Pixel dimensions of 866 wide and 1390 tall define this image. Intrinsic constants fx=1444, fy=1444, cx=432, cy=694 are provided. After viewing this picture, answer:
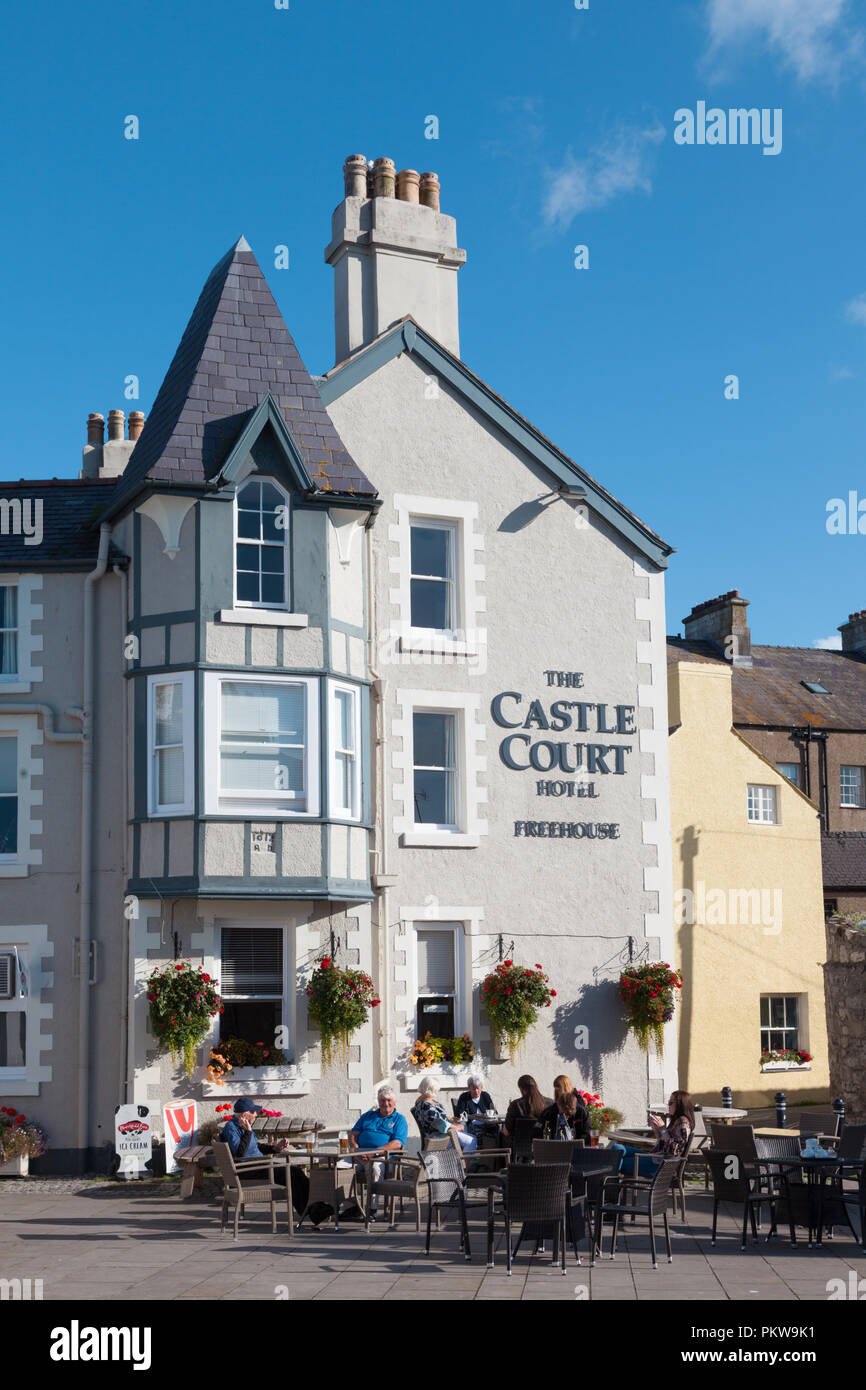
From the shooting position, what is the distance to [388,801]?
65.8 ft

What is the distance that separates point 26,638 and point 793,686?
2477 centimetres

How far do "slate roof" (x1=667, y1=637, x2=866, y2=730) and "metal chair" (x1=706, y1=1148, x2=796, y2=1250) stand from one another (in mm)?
20607

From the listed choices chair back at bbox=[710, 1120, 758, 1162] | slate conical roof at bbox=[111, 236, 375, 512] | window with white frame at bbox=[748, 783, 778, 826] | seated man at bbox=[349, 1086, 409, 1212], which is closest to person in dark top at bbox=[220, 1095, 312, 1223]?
seated man at bbox=[349, 1086, 409, 1212]

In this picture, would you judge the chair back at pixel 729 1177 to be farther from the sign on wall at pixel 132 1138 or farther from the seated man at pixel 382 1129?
the sign on wall at pixel 132 1138

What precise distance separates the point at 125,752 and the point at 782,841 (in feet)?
49.1

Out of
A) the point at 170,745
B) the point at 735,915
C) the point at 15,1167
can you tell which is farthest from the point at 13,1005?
the point at 735,915

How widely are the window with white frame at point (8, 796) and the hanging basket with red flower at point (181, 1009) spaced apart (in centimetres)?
305

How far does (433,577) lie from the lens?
69.1 ft

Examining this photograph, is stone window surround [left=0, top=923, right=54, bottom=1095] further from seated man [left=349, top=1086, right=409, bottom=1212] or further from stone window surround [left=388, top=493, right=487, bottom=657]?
stone window surround [left=388, top=493, right=487, bottom=657]

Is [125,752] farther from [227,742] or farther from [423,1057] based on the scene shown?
[423,1057]

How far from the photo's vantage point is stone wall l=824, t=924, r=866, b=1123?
885 inches

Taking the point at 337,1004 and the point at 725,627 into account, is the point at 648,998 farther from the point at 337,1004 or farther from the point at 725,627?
the point at 725,627

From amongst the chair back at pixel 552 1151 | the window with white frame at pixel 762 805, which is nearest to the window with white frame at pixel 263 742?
the chair back at pixel 552 1151

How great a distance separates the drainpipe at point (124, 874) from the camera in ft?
60.0
